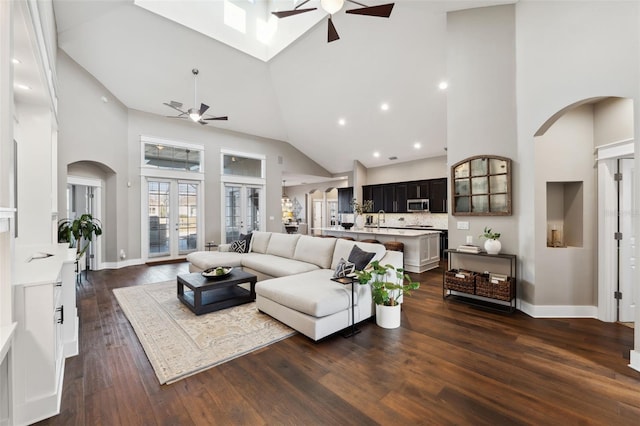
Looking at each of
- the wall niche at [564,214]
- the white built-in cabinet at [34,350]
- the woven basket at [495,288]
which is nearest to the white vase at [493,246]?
the woven basket at [495,288]

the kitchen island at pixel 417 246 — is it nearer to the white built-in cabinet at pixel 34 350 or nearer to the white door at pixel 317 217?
the white built-in cabinet at pixel 34 350

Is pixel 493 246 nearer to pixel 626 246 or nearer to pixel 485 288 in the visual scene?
pixel 485 288

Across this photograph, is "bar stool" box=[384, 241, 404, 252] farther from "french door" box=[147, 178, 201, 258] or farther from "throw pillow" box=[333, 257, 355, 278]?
"french door" box=[147, 178, 201, 258]

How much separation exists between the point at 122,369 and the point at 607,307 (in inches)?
203

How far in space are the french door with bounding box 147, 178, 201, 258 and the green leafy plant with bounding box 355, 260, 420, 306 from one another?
19.7 feet

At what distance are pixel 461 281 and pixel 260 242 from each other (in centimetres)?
364

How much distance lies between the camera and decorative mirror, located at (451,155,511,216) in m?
3.69

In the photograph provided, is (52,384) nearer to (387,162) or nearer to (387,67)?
(387,67)

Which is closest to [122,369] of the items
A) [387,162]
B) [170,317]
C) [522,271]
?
[170,317]

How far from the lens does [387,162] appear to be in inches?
372

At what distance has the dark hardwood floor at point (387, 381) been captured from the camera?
179cm

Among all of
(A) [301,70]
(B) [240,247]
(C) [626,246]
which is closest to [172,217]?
(B) [240,247]

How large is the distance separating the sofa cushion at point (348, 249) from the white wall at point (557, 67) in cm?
184

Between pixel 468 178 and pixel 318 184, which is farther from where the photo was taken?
pixel 318 184
